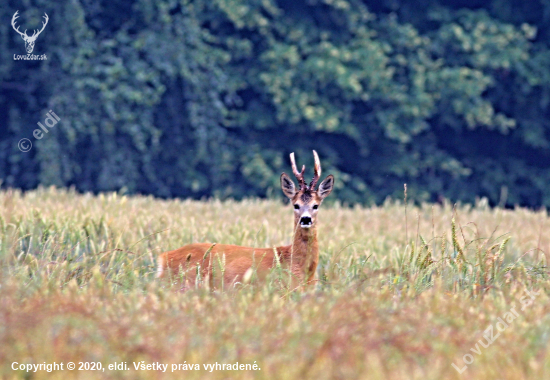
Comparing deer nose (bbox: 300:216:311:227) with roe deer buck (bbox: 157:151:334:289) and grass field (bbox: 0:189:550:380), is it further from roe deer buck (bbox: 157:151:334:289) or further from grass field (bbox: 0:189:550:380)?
grass field (bbox: 0:189:550:380)

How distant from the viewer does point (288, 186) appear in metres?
6.94

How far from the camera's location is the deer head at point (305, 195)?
647 centimetres

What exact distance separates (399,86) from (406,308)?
52.5ft

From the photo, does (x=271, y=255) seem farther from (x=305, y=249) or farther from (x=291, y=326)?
(x=291, y=326)

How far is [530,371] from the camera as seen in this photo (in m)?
3.57

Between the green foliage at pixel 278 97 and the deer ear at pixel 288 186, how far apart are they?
1041cm

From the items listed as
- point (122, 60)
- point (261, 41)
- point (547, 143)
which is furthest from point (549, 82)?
point (122, 60)

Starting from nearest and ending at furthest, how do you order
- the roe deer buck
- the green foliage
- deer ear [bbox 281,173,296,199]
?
the roe deer buck → deer ear [bbox 281,173,296,199] → the green foliage

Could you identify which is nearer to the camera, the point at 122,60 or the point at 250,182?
the point at 122,60

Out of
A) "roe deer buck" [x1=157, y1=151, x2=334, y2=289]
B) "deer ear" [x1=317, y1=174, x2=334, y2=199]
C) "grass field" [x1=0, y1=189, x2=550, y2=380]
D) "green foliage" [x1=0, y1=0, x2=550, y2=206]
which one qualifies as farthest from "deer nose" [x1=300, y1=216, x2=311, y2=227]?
"green foliage" [x1=0, y1=0, x2=550, y2=206]

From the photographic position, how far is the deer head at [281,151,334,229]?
6469mm

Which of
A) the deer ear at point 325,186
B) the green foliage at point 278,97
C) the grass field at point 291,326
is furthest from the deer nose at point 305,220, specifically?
the green foliage at point 278,97

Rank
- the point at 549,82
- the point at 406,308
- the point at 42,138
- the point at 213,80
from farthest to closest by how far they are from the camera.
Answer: the point at 549,82
the point at 213,80
the point at 42,138
the point at 406,308

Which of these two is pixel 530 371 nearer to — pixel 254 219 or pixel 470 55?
pixel 254 219
